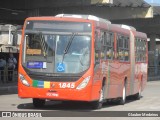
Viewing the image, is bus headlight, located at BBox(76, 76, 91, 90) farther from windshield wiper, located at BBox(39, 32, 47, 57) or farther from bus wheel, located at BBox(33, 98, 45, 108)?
bus wheel, located at BBox(33, 98, 45, 108)

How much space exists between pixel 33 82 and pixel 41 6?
2437 cm

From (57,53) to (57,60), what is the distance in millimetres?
226

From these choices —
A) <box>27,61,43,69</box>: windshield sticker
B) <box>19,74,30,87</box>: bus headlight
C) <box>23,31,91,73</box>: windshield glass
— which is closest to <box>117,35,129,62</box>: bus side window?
<box>23,31,91,73</box>: windshield glass

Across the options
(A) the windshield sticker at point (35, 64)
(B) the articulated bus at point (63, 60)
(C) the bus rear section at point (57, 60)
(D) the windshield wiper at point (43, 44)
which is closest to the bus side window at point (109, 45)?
(B) the articulated bus at point (63, 60)

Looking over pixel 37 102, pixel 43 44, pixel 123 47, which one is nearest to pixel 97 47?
pixel 43 44

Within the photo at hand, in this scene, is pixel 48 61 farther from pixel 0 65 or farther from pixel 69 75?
pixel 0 65

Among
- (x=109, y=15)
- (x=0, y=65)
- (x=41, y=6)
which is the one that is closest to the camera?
(x=0, y=65)

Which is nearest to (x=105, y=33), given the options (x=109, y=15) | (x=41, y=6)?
(x=41, y=6)

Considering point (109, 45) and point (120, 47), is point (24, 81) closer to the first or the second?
point (109, 45)

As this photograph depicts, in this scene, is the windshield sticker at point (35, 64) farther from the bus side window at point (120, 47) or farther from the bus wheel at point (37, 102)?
the bus side window at point (120, 47)

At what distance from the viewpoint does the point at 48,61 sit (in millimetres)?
17062

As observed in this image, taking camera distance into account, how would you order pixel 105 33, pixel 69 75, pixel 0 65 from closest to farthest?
pixel 69 75 → pixel 105 33 → pixel 0 65

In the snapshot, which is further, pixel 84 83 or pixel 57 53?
pixel 57 53

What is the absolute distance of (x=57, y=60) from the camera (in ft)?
55.8
